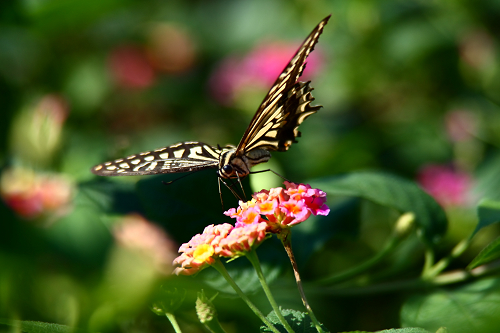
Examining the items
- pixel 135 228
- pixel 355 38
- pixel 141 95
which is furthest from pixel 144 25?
pixel 135 228

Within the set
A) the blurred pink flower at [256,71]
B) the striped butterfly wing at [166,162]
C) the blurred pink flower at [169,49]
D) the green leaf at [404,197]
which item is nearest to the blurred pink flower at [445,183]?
the blurred pink flower at [256,71]

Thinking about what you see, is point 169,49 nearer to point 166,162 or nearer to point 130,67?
point 130,67

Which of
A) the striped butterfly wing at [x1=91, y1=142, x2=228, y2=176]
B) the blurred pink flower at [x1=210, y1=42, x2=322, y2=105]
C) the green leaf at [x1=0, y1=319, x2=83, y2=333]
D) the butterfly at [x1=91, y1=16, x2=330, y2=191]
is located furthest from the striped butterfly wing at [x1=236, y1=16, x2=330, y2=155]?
the blurred pink flower at [x1=210, y1=42, x2=322, y2=105]

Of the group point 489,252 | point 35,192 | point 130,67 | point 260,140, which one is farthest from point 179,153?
point 130,67

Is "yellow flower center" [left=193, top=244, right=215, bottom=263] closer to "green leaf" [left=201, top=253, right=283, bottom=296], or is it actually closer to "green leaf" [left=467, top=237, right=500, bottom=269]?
"green leaf" [left=201, top=253, right=283, bottom=296]

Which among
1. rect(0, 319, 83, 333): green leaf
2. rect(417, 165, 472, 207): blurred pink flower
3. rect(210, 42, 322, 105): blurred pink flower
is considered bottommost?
rect(0, 319, 83, 333): green leaf

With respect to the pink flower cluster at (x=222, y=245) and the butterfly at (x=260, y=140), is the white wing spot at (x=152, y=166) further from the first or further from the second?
the pink flower cluster at (x=222, y=245)
